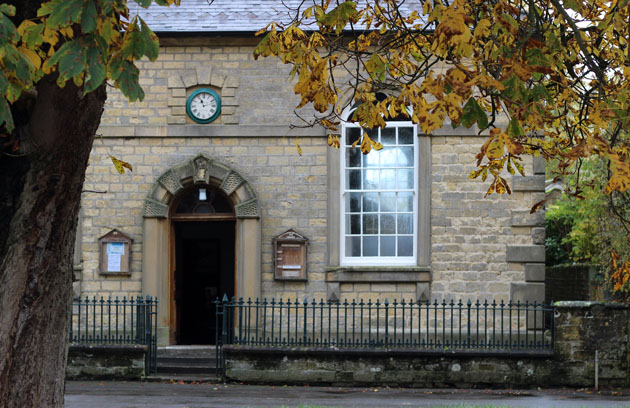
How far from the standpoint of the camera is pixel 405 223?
52.9ft

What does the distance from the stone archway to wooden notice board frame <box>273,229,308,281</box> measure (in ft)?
1.05

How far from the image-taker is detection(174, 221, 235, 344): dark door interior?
1912 centimetres

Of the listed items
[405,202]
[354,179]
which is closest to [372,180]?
[354,179]

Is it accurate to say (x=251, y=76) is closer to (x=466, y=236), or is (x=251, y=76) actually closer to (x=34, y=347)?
(x=466, y=236)

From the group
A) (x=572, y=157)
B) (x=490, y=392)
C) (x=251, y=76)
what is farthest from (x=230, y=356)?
(x=572, y=157)

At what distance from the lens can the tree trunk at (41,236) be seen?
6.36 meters

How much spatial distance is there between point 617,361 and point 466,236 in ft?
10.5

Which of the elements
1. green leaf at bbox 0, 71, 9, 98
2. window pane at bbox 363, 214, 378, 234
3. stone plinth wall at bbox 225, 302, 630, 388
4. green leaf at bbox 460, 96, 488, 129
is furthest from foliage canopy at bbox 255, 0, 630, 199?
window pane at bbox 363, 214, 378, 234

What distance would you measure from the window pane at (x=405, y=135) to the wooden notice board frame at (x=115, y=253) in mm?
4952

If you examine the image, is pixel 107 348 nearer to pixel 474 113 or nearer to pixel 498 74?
pixel 498 74

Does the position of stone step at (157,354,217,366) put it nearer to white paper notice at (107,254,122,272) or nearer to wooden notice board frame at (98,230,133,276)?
wooden notice board frame at (98,230,133,276)

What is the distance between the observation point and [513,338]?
15516 mm

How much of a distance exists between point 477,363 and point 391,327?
1.99m

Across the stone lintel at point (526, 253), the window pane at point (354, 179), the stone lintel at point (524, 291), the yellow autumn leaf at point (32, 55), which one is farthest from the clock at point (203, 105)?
the yellow autumn leaf at point (32, 55)
